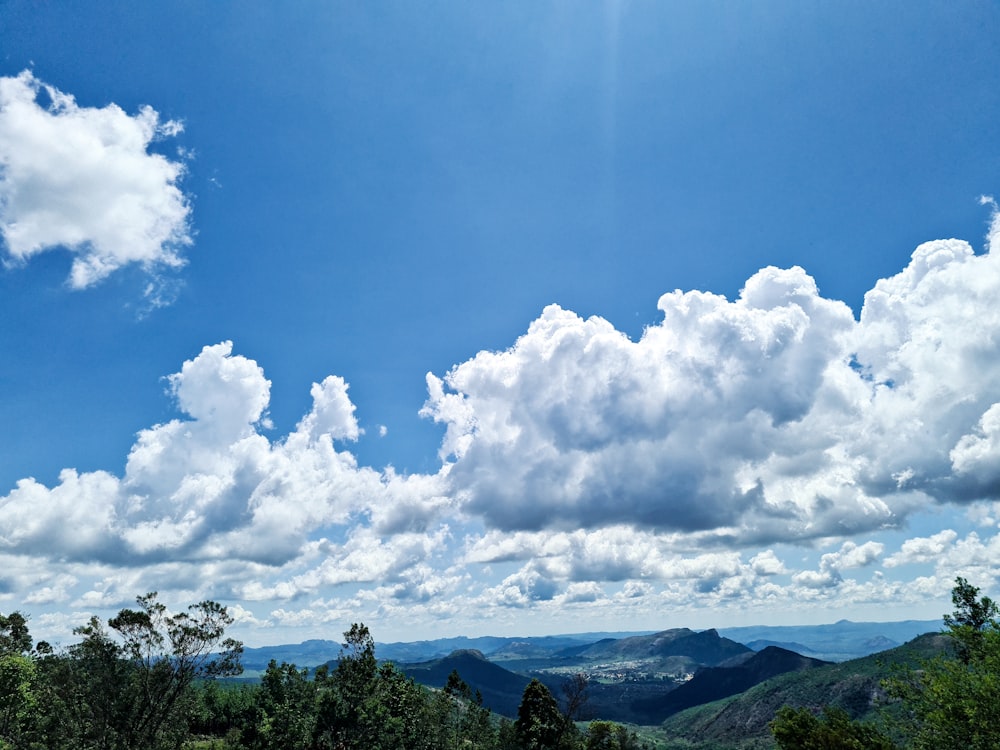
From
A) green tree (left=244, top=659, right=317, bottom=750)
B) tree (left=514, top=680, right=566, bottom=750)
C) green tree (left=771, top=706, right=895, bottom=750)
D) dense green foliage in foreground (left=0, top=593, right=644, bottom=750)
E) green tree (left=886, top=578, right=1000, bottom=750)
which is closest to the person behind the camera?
green tree (left=886, top=578, right=1000, bottom=750)

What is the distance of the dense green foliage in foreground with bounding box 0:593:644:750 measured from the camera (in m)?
85.1

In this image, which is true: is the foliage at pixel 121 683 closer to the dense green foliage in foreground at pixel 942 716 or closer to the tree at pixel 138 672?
the tree at pixel 138 672

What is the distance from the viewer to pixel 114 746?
88.2 metres

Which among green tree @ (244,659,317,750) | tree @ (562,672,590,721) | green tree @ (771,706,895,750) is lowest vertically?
green tree @ (244,659,317,750)

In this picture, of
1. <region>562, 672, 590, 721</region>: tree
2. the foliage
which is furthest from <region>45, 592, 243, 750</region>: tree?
<region>562, 672, 590, 721</region>: tree

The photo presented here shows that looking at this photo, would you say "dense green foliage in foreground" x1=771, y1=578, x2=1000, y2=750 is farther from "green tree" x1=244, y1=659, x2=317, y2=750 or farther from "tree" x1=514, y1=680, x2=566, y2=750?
"green tree" x1=244, y1=659, x2=317, y2=750

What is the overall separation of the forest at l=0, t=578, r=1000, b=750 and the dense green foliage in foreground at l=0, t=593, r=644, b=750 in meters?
0.24

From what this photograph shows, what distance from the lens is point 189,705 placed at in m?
115

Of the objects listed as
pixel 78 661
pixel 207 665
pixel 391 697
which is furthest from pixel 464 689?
pixel 78 661

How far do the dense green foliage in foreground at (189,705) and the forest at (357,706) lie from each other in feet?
0.78

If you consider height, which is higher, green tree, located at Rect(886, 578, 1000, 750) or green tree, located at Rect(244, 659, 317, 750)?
green tree, located at Rect(886, 578, 1000, 750)

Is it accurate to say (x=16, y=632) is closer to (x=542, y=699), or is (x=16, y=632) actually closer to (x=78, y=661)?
(x=78, y=661)

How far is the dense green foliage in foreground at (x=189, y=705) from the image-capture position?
85125 mm

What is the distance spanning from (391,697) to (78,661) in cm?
5697
